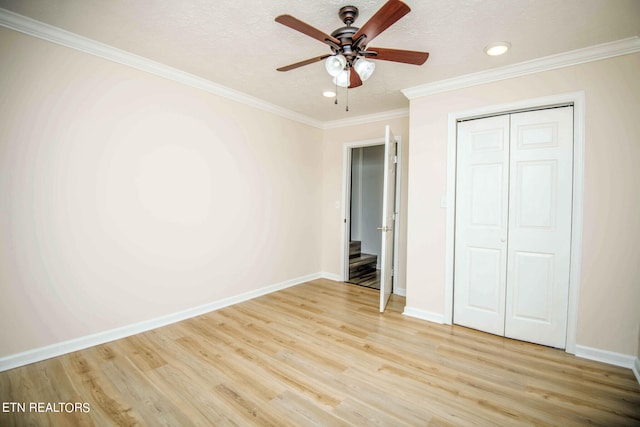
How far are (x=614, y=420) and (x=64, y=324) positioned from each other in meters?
3.92

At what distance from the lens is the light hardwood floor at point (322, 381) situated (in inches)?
68.6

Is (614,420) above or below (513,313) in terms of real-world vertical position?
below

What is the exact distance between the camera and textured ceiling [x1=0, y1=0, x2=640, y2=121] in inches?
75.2

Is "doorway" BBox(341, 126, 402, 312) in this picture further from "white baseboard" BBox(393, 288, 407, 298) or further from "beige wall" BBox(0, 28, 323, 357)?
"beige wall" BBox(0, 28, 323, 357)

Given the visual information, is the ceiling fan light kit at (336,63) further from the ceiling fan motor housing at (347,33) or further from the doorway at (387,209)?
the doorway at (387,209)

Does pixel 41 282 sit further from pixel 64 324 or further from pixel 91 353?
pixel 91 353

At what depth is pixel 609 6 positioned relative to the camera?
1836 millimetres

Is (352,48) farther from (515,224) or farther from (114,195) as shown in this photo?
(114,195)

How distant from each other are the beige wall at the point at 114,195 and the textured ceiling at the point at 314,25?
0.41 metres

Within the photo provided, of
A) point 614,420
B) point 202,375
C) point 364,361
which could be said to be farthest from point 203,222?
point 614,420

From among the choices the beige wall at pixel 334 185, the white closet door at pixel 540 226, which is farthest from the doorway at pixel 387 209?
the white closet door at pixel 540 226

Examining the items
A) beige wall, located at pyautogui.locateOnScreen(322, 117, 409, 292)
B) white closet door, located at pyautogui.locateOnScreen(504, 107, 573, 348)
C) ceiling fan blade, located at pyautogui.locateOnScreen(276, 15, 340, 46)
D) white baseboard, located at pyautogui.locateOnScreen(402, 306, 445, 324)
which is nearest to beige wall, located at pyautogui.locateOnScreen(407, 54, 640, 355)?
white closet door, located at pyautogui.locateOnScreen(504, 107, 573, 348)

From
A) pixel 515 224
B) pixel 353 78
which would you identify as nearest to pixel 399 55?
pixel 353 78

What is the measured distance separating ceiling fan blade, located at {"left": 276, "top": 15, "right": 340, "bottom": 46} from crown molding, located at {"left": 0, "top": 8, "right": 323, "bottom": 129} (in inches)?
73.8
